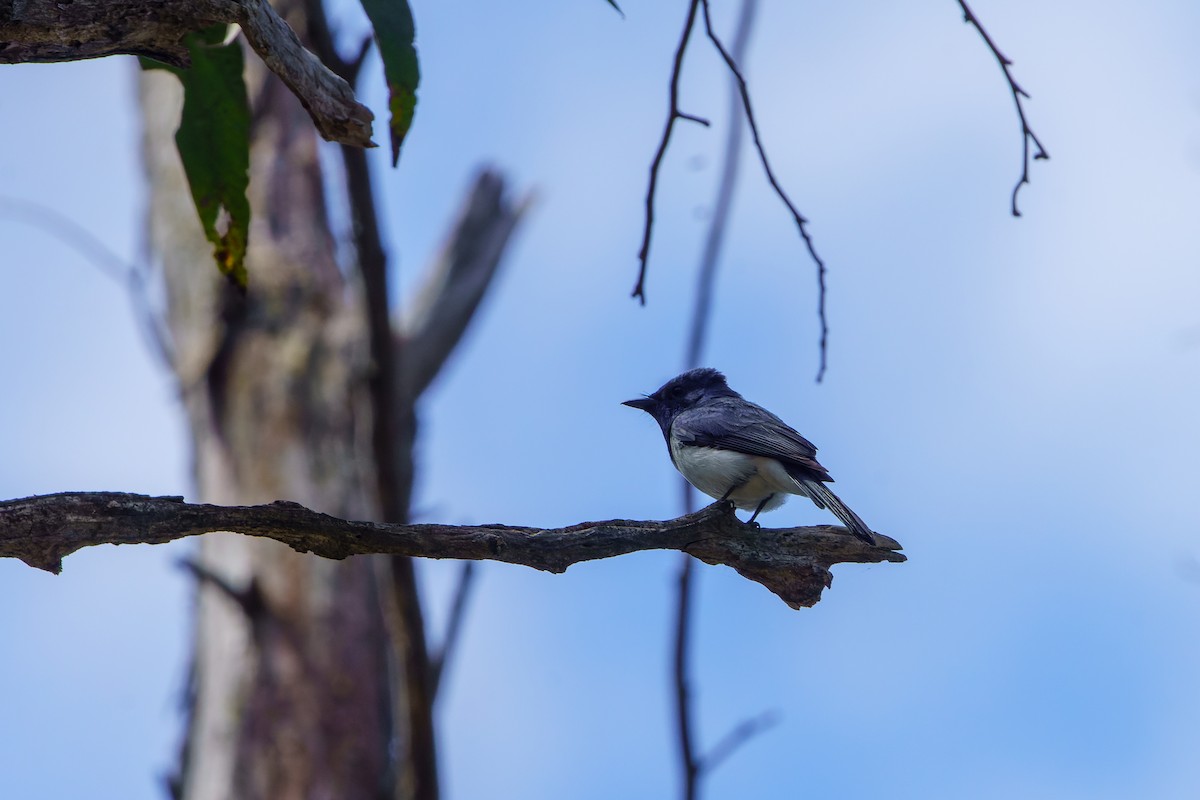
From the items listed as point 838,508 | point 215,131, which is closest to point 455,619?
point 838,508

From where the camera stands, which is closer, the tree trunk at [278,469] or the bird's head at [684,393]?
the bird's head at [684,393]

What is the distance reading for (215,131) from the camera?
3410mm

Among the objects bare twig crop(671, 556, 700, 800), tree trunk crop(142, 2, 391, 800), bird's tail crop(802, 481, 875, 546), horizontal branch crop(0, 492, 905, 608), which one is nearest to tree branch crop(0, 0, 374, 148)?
horizontal branch crop(0, 492, 905, 608)

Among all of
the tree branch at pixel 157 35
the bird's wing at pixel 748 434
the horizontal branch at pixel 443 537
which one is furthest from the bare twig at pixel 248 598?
the tree branch at pixel 157 35

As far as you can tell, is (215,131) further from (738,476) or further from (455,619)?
(455,619)

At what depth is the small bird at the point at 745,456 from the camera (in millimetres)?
4621

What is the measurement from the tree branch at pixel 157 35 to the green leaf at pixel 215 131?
3.06 ft

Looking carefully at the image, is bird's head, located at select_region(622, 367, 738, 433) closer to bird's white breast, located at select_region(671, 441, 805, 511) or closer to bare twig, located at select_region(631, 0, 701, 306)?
bird's white breast, located at select_region(671, 441, 805, 511)

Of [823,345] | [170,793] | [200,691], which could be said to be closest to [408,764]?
[170,793]

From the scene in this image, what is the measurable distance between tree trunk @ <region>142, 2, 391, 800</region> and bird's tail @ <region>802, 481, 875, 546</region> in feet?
7.51

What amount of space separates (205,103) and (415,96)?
25.2 inches

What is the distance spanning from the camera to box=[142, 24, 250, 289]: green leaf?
337 centimetres

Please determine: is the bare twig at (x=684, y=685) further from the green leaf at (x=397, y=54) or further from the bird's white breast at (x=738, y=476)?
the green leaf at (x=397, y=54)

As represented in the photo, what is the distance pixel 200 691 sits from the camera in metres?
7.34
